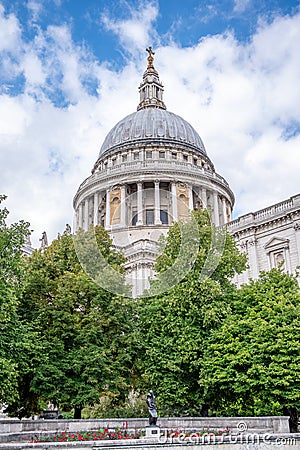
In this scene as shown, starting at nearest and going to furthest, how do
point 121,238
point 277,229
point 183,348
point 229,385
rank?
point 229,385 → point 183,348 → point 277,229 → point 121,238

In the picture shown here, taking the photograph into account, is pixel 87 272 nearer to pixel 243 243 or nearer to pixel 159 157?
pixel 243 243

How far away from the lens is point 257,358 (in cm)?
2314

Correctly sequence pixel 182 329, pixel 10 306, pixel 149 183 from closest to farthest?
pixel 10 306 < pixel 182 329 < pixel 149 183

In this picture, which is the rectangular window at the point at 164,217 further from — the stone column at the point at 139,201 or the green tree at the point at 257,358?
the green tree at the point at 257,358

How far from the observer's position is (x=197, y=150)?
273 feet

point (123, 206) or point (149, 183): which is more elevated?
point (149, 183)

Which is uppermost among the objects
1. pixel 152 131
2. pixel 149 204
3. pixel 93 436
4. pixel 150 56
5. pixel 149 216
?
pixel 150 56

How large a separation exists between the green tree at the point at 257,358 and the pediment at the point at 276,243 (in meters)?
17.6

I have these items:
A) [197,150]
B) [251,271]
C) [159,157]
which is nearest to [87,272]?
[251,271]

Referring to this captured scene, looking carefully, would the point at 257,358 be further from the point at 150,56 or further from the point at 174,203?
the point at 150,56

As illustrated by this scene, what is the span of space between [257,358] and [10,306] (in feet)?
37.9

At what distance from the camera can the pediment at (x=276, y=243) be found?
44.6m

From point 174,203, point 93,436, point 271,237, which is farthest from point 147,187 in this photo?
point 93,436

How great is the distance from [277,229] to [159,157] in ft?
119
